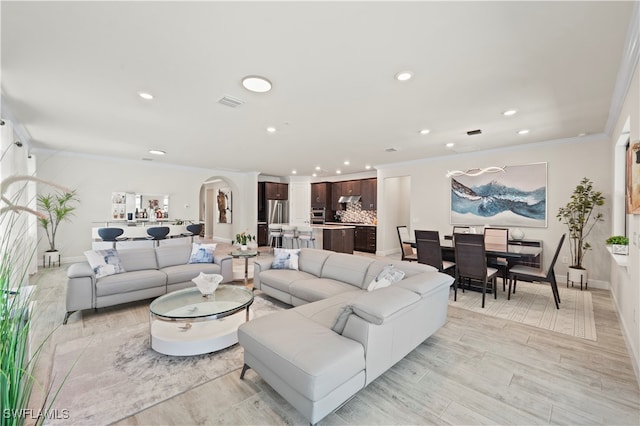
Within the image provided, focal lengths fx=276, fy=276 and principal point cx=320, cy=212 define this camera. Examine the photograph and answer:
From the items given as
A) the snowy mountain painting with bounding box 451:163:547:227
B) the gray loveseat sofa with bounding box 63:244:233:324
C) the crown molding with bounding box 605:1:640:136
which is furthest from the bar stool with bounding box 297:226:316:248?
the crown molding with bounding box 605:1:640:136

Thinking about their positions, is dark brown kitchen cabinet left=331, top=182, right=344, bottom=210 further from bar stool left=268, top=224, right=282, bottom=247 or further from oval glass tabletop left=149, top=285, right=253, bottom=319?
oval glass tabletop left=149, top=285, right=253, bottom=319

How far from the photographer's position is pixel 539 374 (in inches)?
92.0

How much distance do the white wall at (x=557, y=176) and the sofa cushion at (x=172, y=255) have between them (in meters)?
5.47

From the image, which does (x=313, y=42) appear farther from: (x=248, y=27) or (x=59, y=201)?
(x=59, y=201)

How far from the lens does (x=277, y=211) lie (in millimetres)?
10094

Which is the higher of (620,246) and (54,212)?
(54,212)

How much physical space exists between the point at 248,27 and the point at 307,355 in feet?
7.58

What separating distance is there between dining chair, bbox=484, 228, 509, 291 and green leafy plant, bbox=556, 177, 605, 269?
→ 110cm

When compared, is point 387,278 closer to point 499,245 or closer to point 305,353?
point 305,353

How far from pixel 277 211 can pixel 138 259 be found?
616 centimetres

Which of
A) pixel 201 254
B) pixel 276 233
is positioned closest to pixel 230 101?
pixel 201 254

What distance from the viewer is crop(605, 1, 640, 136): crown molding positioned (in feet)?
6.42

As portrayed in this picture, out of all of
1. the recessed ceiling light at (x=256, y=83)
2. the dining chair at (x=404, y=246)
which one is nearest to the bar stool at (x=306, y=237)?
the dining chair at (x=404, y=246)

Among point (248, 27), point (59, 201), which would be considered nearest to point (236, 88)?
point (248, 27)
